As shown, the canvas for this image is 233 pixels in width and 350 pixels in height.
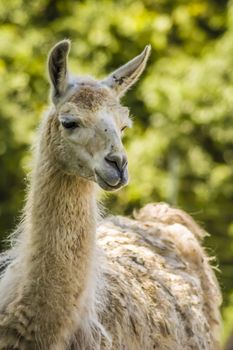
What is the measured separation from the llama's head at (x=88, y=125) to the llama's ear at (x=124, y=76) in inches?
0.6

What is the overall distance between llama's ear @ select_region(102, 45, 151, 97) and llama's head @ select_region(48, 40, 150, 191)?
2 cm

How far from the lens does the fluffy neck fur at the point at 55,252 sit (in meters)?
8.04

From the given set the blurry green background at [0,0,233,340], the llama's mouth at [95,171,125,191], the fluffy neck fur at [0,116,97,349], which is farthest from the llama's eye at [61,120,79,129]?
the blurry green background at [0,0,233,340]

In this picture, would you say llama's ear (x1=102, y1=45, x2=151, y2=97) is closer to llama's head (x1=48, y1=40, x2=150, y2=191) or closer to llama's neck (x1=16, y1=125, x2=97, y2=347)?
llama's head (x1=48, y1=40, x2=150, y2=191)

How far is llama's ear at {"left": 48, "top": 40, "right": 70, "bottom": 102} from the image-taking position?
27.2ft

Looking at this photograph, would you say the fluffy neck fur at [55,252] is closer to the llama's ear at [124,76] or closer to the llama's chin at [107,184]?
the llama's chin at [107,184]

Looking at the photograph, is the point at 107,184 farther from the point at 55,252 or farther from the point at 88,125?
the point at 55,252

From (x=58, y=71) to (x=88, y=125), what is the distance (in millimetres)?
506

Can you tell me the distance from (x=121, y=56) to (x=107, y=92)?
17814mm

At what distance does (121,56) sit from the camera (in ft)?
85.6

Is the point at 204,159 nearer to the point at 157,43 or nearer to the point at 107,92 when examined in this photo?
the point at 157,43

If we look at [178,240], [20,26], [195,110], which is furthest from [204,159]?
[178,240]

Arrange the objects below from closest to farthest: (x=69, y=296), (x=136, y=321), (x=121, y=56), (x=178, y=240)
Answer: (x=69, y=296) → (x=136, y=321) → (x=178, y=240) → (x=121, y=56)

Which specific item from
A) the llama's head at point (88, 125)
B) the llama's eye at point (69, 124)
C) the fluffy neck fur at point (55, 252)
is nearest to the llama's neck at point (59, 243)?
the fluffy neck fur at point (55, 252)
